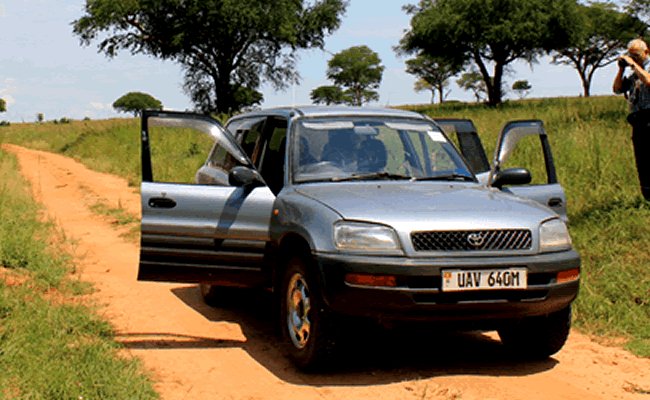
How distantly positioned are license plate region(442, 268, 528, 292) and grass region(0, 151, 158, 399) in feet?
5.64

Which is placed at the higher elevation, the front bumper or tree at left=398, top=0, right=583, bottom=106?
tree at left=398, top=0, right=583, bottom=106

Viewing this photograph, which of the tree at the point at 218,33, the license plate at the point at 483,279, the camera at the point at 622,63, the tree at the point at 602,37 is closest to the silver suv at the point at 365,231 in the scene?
the license plate at the point at 483,279

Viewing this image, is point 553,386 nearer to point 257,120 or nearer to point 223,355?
point 223,355

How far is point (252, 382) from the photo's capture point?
13.3 feet

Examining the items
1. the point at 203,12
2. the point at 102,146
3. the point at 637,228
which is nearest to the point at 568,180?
the point at 637,228

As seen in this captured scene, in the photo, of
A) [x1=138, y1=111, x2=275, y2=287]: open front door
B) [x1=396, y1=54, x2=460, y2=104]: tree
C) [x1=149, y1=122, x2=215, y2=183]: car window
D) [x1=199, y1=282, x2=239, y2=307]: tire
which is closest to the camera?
[x1=138, y1=111, x2=275, y2=287]: open front door

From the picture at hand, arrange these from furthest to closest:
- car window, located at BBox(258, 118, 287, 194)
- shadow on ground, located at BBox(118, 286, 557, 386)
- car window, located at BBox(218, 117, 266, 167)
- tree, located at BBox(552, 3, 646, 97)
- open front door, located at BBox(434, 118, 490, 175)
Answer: tree, located at BBox(552, 3, 646, 97)
open front door, located at BBox(434, 118, 490, 175)
car window, located at BBox(218, 117, 266, 167)
car window, located at BBox(258, 118, 287, 194)
shadow on ground, located at BBox(118, 286, 557, 386)

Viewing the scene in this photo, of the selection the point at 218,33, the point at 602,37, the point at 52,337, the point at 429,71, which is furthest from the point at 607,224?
the point at 429,71

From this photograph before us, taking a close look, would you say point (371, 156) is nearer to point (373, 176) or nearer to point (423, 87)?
point (373, 176)

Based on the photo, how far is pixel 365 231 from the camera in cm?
378

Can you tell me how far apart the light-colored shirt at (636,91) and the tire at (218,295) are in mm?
4782

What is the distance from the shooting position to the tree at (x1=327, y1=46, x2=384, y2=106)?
65438 millimetres

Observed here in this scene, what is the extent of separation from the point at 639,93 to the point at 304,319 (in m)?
5.15

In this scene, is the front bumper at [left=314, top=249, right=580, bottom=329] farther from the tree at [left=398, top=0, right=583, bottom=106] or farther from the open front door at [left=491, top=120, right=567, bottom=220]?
the tree at [left=398, top=0, right=583, bottom=106]
